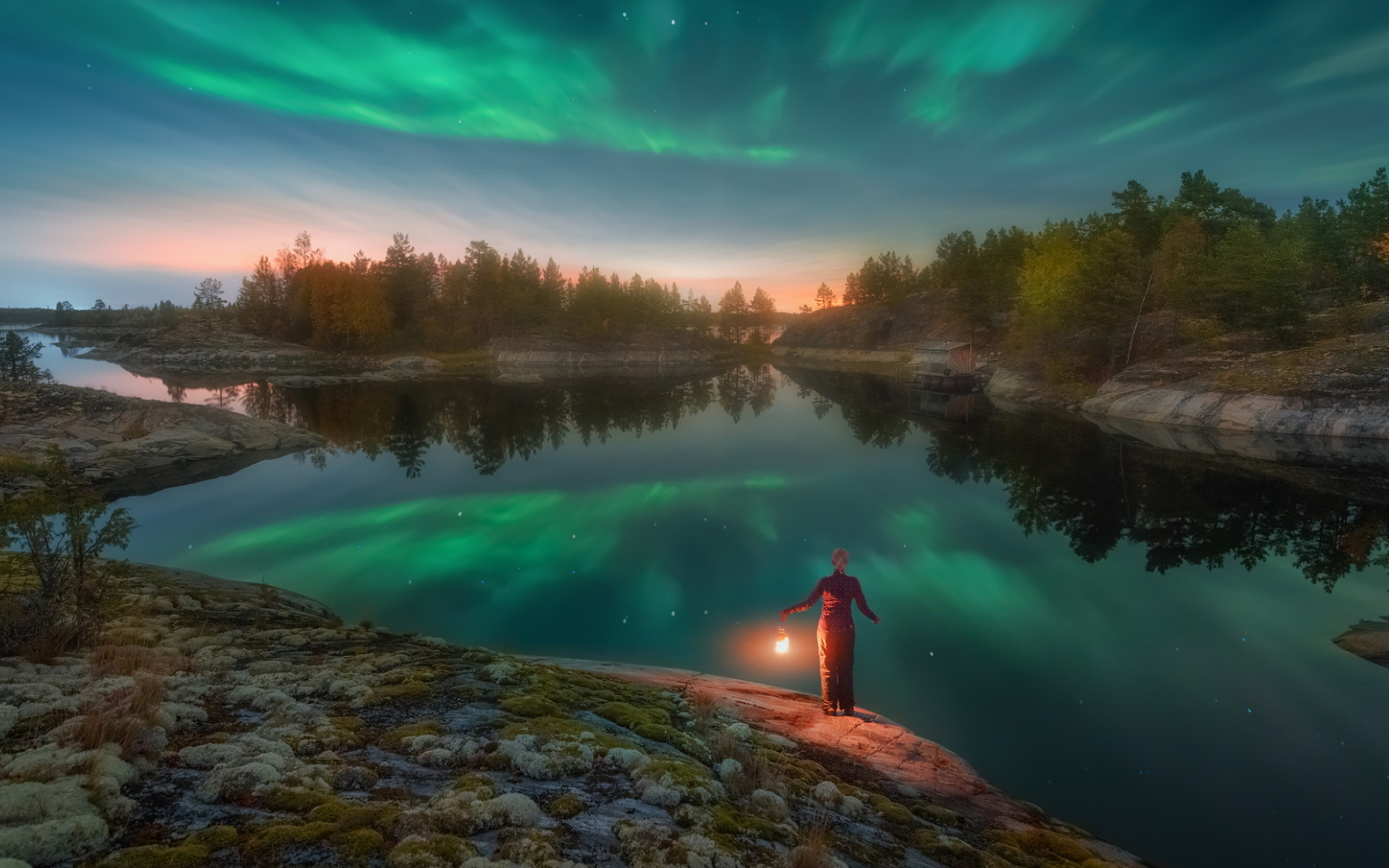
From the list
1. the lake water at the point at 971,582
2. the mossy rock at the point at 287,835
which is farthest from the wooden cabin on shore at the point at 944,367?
the mossy rock at the point at 287,835

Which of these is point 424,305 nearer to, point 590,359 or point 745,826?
point 590,359

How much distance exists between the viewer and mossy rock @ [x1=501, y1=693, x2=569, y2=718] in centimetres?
966

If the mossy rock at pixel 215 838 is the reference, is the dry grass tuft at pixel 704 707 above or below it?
below

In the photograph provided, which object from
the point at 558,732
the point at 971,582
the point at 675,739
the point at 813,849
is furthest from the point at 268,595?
the point at 971,582

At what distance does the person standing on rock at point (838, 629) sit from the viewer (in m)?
12.3

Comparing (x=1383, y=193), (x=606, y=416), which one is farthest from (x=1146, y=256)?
(x=606, y=416)

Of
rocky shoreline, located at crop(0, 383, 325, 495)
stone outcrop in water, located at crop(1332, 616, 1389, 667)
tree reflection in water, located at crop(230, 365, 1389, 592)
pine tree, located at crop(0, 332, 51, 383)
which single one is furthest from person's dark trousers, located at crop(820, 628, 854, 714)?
pine tree, located at crop(0, 332, 51, 383)

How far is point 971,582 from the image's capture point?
22.0m

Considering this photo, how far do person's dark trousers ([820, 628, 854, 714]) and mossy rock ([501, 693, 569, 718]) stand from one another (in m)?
5.44

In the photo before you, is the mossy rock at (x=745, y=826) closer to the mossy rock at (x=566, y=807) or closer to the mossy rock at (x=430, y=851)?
the mossy rock at (x=566, y=807)

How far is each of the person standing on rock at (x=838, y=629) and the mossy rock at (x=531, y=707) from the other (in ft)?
15.5

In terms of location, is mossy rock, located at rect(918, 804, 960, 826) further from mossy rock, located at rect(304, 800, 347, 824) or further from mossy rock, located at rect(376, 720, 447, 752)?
mossy rock, located at rect(304, 800, 347, 824)

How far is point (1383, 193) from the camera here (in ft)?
279

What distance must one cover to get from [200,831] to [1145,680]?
18.8m
